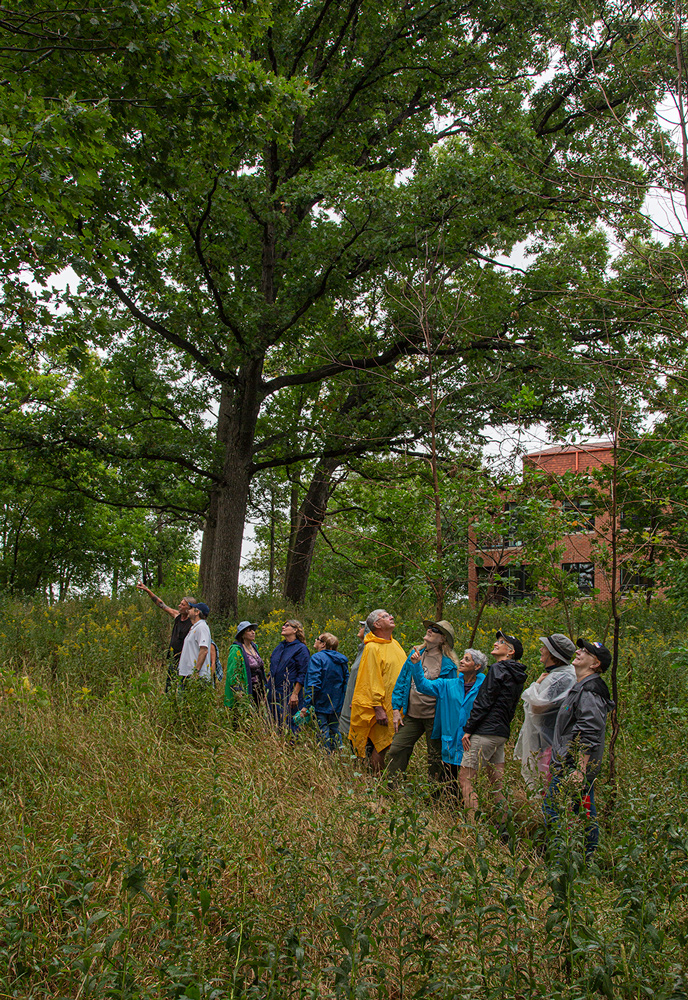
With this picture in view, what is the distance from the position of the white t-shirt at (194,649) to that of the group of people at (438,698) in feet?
0.19

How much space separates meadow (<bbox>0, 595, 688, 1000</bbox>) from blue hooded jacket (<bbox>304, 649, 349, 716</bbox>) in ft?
2.23

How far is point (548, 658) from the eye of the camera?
5.89m

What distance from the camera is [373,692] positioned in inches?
269

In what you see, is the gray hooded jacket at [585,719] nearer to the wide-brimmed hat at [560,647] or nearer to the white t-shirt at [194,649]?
the wide-brimmed hat at [560,647]

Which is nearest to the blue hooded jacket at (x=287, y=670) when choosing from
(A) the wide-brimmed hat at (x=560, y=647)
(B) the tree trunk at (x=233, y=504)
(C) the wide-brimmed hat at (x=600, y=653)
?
(A) the wide-brimmed hat at (x=560, y=647)

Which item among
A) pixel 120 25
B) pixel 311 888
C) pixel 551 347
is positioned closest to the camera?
pixel 311 888

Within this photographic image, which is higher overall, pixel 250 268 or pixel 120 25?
pixel 250 268

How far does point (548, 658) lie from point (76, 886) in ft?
12.7

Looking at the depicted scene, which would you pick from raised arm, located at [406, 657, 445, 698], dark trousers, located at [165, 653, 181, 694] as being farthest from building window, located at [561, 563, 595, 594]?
dark trousers, located at [165, 653, 181, 694]

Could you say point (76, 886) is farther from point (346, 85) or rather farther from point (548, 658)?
point (346, 85)

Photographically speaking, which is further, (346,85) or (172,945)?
(346,85)

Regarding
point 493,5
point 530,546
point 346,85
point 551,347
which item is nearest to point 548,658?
point 530,546

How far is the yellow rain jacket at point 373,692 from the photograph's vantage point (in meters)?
6.84

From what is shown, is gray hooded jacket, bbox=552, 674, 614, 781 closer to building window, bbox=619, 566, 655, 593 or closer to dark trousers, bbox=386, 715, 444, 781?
dark trousers, bbox=386, 715, 444, 781
